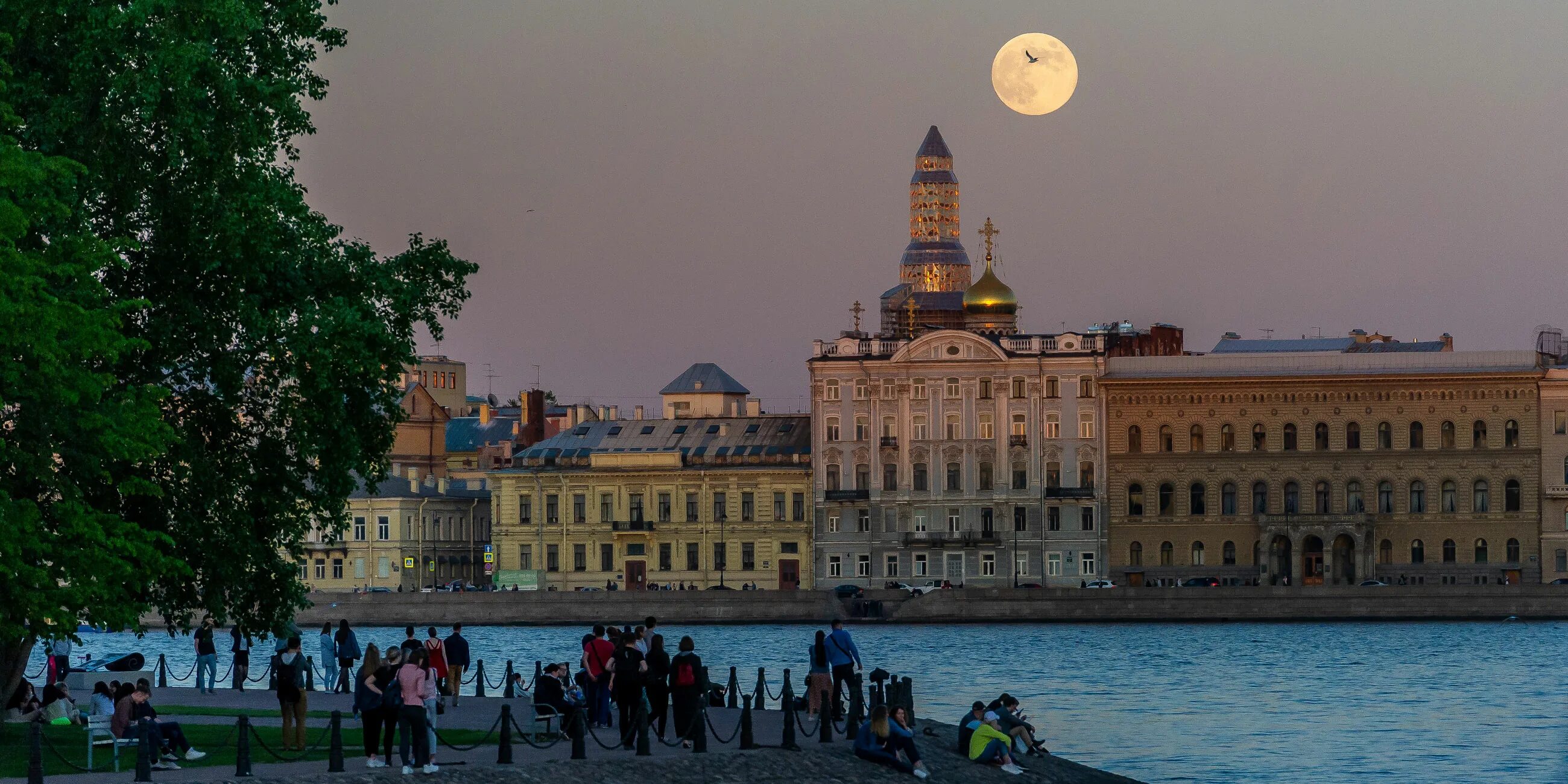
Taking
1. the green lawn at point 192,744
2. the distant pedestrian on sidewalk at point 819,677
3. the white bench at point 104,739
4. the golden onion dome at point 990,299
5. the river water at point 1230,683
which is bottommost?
the river water at point 1230,683

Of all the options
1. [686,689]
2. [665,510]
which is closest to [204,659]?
[686,689]

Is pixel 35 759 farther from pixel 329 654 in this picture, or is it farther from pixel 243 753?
pixel 329 654

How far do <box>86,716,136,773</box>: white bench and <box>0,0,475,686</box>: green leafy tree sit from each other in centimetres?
122

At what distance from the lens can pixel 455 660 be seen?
3697 centimetres

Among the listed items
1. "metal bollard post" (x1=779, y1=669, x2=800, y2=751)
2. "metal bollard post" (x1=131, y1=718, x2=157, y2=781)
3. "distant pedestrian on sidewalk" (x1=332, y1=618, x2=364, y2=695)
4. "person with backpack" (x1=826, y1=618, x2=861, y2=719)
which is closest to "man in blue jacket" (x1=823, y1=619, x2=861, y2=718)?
"person with backpack" (x1=826, y1=618, x2=861, y2=719)

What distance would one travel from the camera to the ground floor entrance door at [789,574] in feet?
374

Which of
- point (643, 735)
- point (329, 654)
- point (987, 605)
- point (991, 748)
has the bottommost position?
point (991, 748)

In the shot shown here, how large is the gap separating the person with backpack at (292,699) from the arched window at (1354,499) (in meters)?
84.7

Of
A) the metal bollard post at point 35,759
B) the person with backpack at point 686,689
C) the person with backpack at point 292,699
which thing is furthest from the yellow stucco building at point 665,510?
the metal bollard post at point 35,759

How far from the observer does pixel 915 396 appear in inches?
4441

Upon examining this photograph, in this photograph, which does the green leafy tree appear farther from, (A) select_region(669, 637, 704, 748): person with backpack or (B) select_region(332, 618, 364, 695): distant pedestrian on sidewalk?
(B) select_region(332, 618, 364, 695): distant pedestrian on sidewalk

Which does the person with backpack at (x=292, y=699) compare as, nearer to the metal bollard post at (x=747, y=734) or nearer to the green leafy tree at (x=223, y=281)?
the green leafy tree at (x=223, y=281)

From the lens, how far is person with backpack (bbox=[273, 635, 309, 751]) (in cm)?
2850

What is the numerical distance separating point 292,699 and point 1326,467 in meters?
85.6
